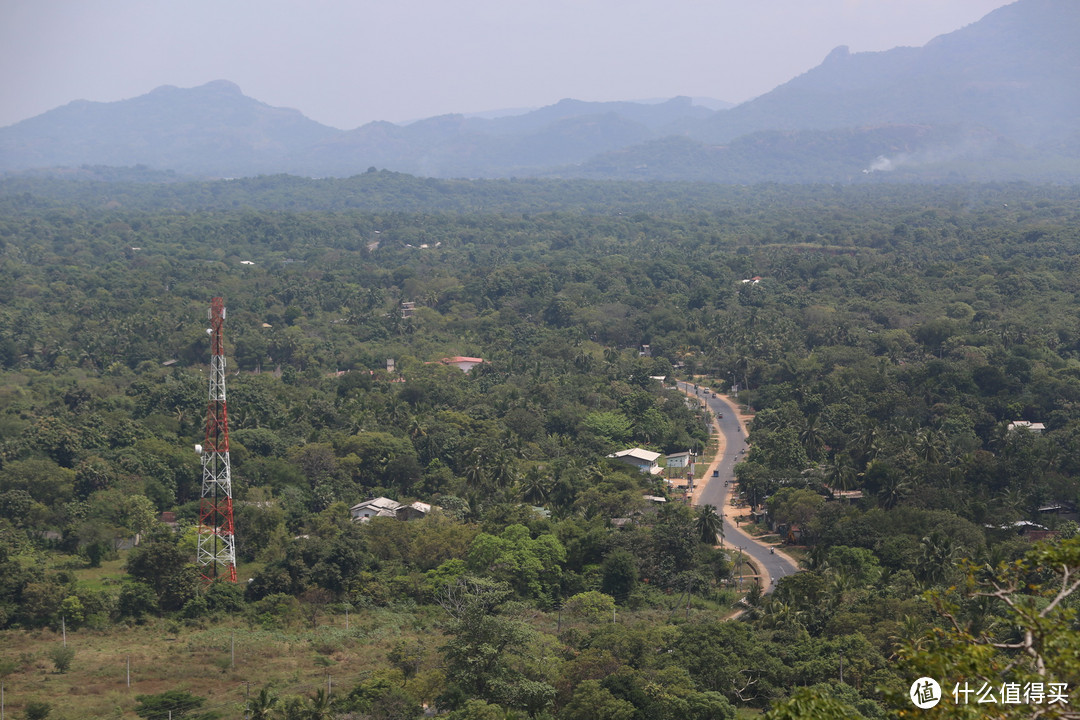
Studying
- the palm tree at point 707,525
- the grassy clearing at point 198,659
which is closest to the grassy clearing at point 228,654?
the grassy clearing at point 198,659

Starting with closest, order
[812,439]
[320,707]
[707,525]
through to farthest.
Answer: [320,707], [707,525], [812,439]

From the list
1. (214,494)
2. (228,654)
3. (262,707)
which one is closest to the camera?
(262,707)

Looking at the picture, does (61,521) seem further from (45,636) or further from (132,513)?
(45,636)

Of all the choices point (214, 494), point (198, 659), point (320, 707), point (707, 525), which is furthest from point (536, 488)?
point (320, 707)

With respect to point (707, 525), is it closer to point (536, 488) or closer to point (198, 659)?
point (536, 488)

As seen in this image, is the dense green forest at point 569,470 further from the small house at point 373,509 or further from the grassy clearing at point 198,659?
the small house at point 373,509

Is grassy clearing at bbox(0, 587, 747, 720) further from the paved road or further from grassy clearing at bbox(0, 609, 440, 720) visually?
the paved road
